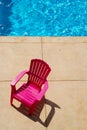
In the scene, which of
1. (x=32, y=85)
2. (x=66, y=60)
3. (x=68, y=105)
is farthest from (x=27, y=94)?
(x=66, y=60)

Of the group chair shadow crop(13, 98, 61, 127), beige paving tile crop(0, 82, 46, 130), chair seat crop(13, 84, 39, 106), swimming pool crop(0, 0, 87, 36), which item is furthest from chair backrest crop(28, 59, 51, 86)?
swimming pool crop(0, 0, 87, 36)

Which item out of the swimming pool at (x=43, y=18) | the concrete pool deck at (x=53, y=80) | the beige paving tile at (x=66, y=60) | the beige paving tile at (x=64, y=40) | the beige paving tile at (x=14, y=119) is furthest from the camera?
the swimming pool at (x=43, y=18)

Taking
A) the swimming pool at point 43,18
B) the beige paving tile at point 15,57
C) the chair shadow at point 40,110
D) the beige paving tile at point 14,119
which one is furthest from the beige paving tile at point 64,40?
the beige paving tile at point 14,119

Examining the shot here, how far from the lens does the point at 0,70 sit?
722cm

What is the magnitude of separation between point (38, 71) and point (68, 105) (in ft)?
3.19

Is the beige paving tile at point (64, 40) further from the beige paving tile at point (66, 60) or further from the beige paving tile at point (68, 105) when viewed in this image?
the beige paving tile at point (68, 105)

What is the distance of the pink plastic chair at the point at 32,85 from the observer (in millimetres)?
6277

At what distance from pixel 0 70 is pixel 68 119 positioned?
6.33 ft

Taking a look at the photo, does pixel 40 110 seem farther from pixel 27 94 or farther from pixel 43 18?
pixel 43 18

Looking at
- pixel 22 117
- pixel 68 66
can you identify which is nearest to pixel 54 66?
pixel 68 66

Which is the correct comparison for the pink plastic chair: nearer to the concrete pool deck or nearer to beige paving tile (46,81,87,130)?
the concrete pool deck

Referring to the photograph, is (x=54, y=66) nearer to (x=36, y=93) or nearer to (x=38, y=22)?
(x=36, y=93)

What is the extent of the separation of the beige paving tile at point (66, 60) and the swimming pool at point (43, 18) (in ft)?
4.90

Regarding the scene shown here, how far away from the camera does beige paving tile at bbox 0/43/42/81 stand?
23.7 feet
